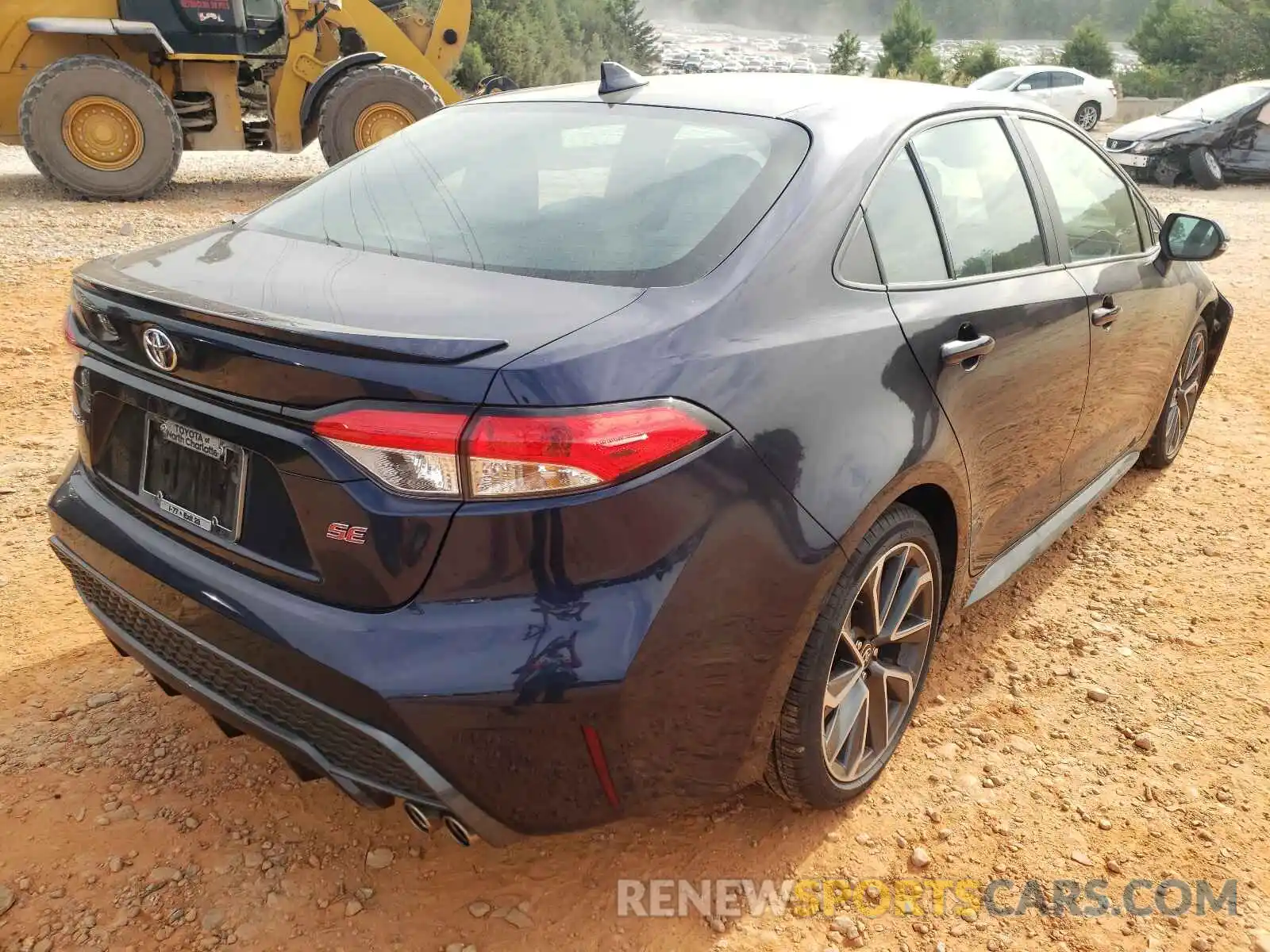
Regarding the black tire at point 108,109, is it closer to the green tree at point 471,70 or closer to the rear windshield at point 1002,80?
the rear windshield at point 1002,80

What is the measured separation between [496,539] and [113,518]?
99 cm

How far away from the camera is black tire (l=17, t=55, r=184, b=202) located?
917cm

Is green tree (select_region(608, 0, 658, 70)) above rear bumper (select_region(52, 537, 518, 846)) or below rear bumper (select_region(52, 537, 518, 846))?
above

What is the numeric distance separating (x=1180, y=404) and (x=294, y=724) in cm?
401

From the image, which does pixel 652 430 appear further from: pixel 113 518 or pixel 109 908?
pixel 109 908

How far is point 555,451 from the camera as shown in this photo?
1572 millimetres

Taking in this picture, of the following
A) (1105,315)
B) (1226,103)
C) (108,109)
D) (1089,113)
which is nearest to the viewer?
(1105,315)

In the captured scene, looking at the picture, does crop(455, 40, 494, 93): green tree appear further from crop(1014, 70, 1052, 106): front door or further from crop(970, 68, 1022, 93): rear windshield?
crop(1014, 70, 1052, 106): front door

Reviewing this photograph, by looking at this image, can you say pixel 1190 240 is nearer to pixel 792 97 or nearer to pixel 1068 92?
pixel 792 97

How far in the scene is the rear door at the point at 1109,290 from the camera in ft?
9.83

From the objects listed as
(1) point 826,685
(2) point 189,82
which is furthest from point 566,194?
(2) point 189,82

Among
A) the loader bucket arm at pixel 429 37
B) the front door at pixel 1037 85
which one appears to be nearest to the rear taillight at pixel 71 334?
the loader bucket arm at pixel 429 37

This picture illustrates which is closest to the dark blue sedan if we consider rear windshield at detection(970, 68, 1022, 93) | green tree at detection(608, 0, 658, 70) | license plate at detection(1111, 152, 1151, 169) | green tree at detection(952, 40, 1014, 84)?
license plate at detection(1111, 152, 1151, 169)

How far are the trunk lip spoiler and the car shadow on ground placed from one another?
1.14 m
